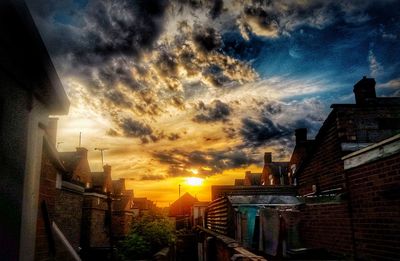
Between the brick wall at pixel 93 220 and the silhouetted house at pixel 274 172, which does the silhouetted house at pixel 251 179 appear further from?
the brick wall at pixel 93 220

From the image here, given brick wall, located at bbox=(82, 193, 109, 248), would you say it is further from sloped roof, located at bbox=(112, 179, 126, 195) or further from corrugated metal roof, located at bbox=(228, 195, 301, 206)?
sloped roof, located at bbox=(112, 179, 126, 195)

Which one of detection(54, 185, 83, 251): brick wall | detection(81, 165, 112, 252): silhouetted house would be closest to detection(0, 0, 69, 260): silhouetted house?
detection(54, 185, 83, 251): brick wall

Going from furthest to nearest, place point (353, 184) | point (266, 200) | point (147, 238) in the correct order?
point (147, 238) < point (266, 200) < point (353, 184)

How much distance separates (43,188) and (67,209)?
11238mm

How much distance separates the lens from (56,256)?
15.4ft

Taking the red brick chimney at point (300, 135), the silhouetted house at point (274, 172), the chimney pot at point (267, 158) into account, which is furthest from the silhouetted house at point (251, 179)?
the red brick chimney at point (300, 135)

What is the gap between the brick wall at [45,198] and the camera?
4.16 metres

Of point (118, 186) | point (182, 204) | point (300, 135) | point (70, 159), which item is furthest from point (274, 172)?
point (182, 204)

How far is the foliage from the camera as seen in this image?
15539mm

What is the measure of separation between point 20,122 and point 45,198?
50.7 inches

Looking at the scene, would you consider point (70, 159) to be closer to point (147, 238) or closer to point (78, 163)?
point (78, 163)

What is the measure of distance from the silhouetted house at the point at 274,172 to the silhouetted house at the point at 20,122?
114 ft

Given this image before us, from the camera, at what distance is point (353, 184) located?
25.6ft

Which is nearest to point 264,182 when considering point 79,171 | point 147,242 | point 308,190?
point 79,171
